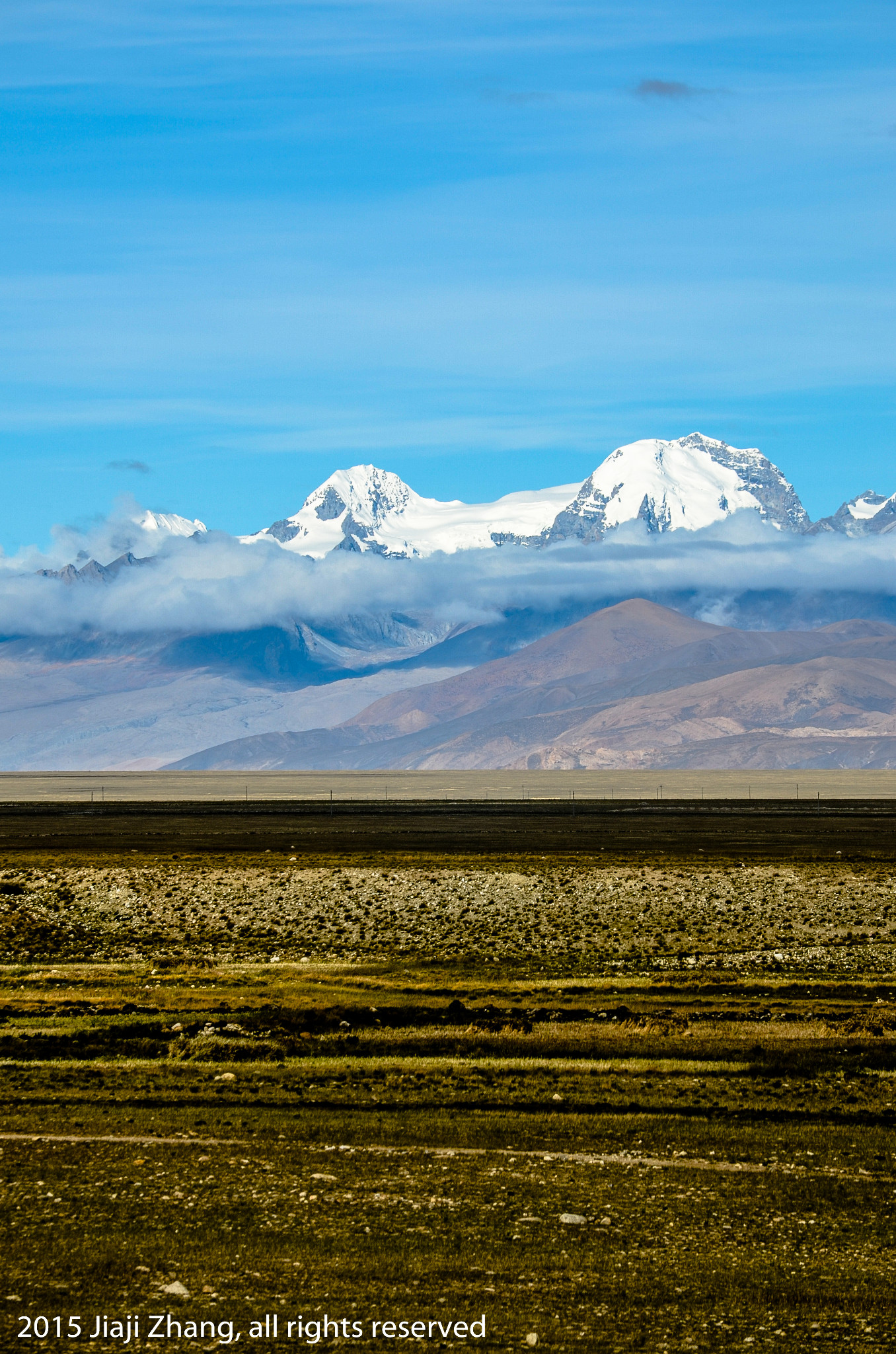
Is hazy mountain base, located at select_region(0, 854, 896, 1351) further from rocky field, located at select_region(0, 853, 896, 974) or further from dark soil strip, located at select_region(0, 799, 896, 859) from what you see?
dark soil strip, located at select_region(0, 799, 896, 859)

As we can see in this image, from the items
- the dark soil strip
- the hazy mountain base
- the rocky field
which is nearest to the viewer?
the hazy mountain base

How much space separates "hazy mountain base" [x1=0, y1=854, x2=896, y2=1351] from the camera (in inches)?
554

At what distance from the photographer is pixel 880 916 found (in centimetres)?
4803

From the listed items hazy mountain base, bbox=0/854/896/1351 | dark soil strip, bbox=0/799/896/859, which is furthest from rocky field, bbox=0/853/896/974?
dark soil strip, bbox=0/799/896/859

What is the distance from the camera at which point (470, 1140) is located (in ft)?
66.9

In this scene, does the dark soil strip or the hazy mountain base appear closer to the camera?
the hazy mountain base

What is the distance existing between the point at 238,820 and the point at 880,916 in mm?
62266

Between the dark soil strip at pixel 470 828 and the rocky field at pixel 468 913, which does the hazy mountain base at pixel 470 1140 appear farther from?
the dark soil strip at pixel 470 828

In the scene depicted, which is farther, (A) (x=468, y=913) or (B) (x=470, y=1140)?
(A) (x=468, y=913)

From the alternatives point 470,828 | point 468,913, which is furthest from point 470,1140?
point 470,828

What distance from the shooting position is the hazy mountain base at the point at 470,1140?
554 inches

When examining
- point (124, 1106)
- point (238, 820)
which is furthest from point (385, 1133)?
point (238, 820)

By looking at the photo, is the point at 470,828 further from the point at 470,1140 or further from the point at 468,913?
the point at 470,1140

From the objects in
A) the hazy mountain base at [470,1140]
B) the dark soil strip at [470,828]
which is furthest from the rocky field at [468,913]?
the dark soil strip at [470,828]
